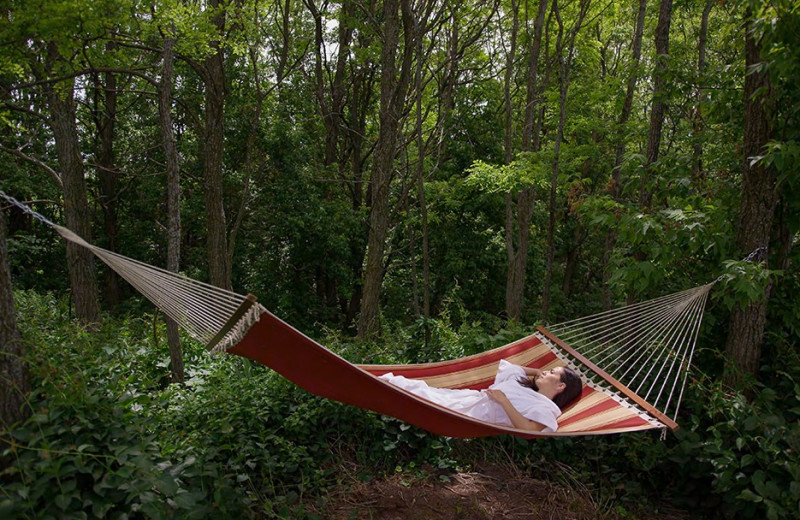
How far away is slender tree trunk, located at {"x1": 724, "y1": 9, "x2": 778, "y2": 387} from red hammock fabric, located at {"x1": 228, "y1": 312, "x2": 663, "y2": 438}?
2.24ft

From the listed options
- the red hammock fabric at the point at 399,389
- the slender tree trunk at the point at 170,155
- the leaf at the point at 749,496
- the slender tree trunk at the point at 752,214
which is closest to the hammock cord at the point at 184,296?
the red hammock fabric at the point at 399,389

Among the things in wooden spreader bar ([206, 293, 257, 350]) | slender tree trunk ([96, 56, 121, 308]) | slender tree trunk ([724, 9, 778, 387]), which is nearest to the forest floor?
slender tree trunk ([724, 9, 778, 387])

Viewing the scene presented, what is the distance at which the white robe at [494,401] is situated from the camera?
251 cm

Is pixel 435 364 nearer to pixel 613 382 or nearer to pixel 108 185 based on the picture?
A: pixel 613 382

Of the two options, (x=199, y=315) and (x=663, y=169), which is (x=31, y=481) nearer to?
(x=199, y=315)

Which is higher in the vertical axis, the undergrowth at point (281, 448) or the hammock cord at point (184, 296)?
the hammock cord at point (184, 296)

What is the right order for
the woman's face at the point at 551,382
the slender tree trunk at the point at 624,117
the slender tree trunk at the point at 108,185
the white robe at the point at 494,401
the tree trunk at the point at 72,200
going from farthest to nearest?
1. the slender tree trunk at the point at 108,185
2. the slender tree trunk at the point at 624,117
3. the tree trunk at the point at 72,200
4. the woman's face at the point at 551,382
5. the white robe at the point at 494,401

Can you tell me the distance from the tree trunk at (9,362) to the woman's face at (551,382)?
2.08 meters

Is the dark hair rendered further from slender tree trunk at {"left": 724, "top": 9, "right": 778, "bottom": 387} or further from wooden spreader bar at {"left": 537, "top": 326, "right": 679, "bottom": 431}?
slender tree trunk at {"left": 724, "top": 9, "right": 778, "bottom": 387}

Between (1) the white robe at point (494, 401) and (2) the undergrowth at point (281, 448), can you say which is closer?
(2) the undergrowth at point (281, 448)

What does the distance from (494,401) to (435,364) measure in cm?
33

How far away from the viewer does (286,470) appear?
2383mm

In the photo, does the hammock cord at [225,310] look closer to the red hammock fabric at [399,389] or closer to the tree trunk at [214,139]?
the red hammock fabric at [399,389]

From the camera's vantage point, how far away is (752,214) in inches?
105
